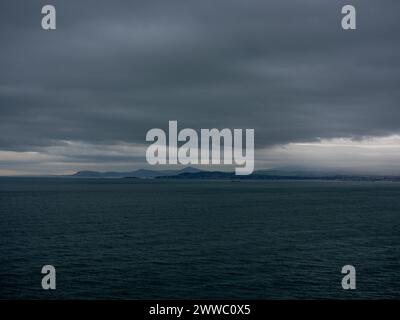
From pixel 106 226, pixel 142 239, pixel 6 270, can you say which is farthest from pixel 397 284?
pixel 106 226

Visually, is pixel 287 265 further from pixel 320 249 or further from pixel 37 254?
pixel 37 254

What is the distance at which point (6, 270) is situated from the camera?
4581 centimetres

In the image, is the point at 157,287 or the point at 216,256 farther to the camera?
the point at 216,256

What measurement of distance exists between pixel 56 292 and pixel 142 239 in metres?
28.5

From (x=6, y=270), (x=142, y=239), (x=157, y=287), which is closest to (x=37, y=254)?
(x=6, y=270)

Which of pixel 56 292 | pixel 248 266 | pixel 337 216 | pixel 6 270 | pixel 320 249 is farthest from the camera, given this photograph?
pixel 337 216

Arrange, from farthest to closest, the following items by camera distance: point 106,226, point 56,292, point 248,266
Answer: point 106,226, point 248,266, point 56,292
